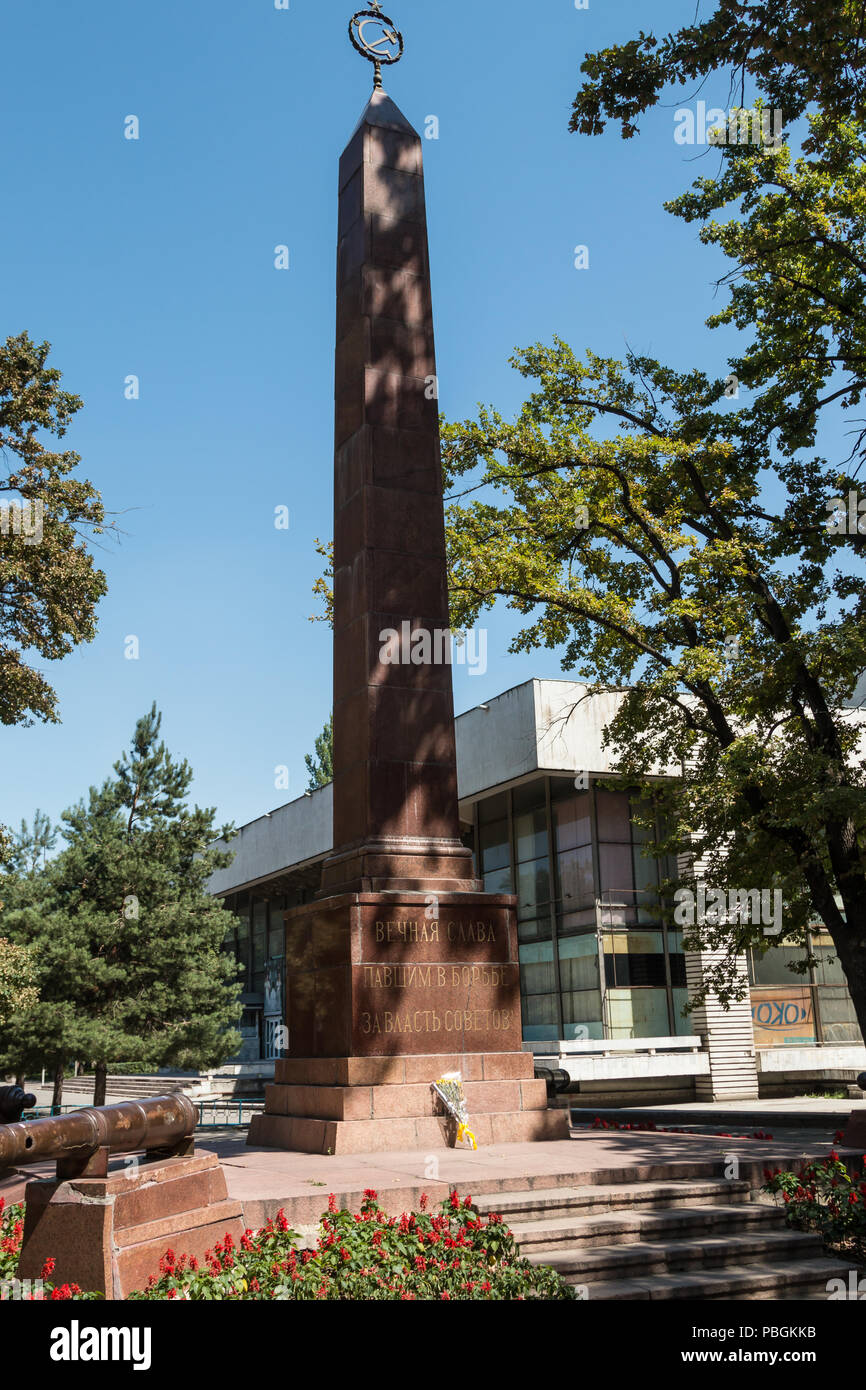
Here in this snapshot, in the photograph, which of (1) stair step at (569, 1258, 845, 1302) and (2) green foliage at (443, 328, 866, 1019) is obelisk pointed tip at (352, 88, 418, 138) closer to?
(2) green foliage at (443, 328, 866, 1019)

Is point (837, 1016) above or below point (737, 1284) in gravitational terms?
above

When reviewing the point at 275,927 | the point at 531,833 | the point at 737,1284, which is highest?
the point at 531,833

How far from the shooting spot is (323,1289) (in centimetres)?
556

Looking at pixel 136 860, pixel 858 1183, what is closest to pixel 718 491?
pixel 858 1183

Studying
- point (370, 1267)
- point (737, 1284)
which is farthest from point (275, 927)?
point (370, 1267)

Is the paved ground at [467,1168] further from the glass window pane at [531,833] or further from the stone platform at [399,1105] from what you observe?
the glass window pane at [531,833]

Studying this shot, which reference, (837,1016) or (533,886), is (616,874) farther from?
(837,1016)

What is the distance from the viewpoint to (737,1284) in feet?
23.0

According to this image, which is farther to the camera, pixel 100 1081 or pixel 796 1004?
pixel 796 1004

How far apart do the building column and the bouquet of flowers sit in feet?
64.2

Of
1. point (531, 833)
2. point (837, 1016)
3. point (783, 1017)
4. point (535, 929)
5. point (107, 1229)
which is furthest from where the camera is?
point (531, 833)

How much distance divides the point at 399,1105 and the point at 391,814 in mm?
2923

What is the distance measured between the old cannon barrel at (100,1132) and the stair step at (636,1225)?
2255mm

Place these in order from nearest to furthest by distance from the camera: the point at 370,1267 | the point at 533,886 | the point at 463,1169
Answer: the point at 370,1267, the point at 463,1169, the point at 533,886
